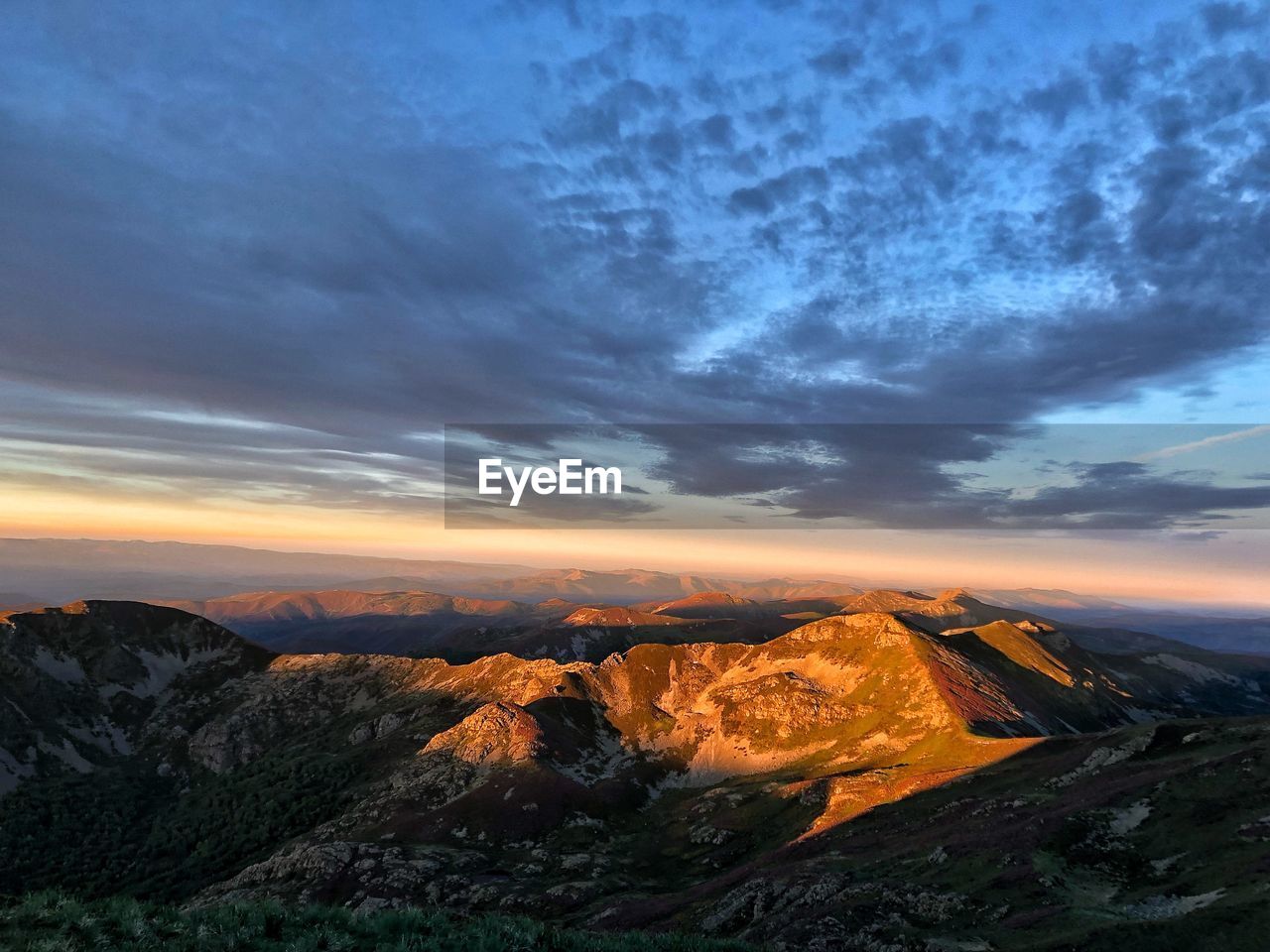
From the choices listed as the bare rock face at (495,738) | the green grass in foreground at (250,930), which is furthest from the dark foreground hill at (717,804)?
the green grass in foreground at (250,930)

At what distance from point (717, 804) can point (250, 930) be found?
122678 mm

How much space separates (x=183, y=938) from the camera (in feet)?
49.5

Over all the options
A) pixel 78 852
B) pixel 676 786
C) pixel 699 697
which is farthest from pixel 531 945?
pixel 78 852

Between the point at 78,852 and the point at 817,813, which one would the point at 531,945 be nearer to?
the point at 817,813

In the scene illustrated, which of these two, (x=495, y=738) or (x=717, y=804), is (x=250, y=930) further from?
(x=495, y=738)

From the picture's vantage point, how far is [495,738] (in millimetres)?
149250

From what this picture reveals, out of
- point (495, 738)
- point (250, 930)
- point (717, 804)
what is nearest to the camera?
point (250, 930)

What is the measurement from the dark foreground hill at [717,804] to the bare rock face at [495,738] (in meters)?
0.75

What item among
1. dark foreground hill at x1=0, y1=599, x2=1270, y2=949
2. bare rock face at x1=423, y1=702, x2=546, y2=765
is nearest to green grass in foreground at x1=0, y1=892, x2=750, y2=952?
dark foreground hill at x1=0, y1=599, x2=1270, y2=949

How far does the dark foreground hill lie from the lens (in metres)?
48.4

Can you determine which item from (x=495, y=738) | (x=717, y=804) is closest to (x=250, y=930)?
(x=717, y=804)

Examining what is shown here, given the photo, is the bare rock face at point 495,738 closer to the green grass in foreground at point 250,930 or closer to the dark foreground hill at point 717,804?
the dark foreground hill at point 717,804

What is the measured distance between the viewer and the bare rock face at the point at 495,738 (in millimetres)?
144625

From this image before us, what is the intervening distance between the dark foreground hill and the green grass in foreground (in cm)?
276
